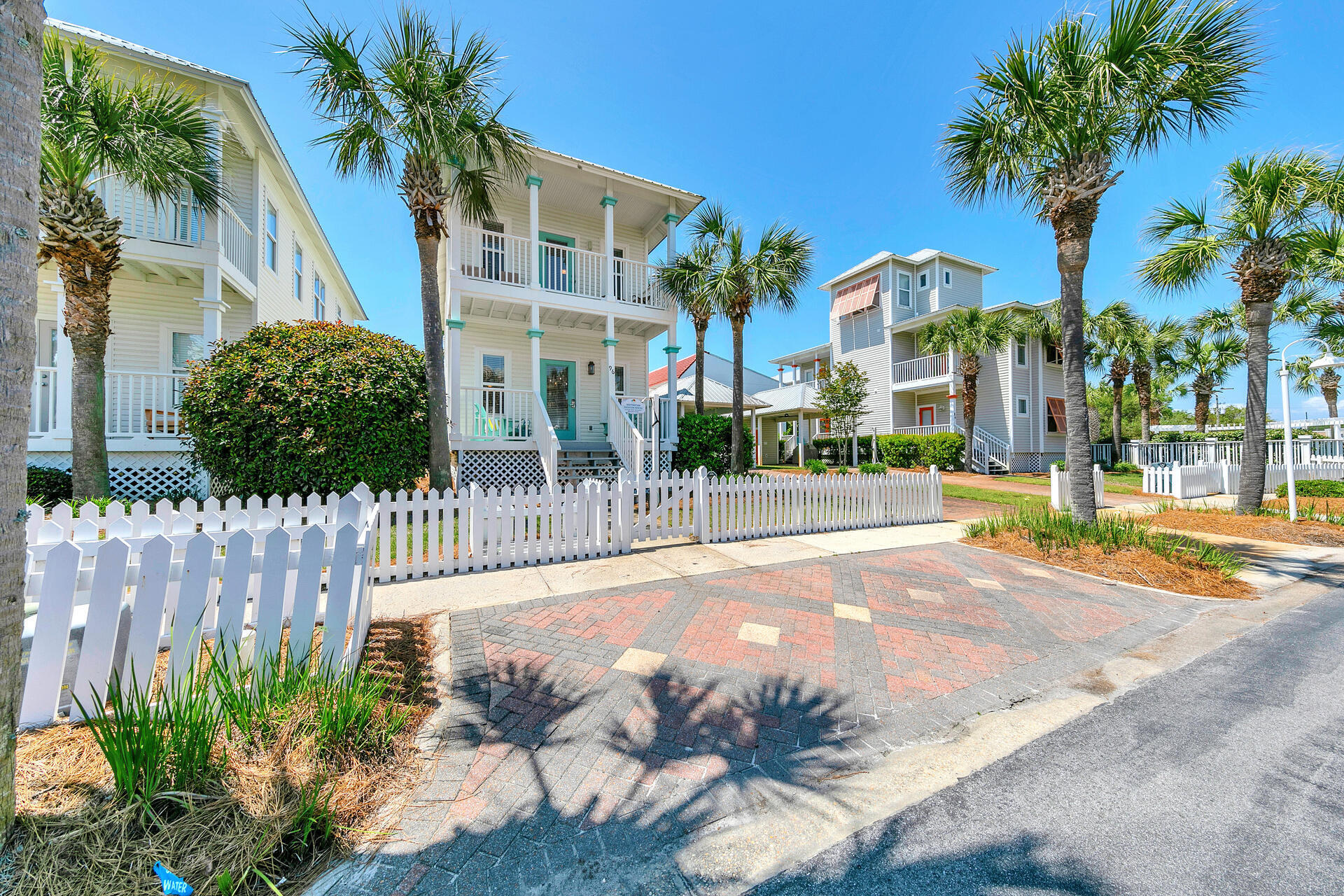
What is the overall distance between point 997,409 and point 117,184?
28863 mm

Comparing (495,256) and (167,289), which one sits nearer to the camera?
(167,289)

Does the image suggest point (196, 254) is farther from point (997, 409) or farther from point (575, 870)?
point (997, 409)

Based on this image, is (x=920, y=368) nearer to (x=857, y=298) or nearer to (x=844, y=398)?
(x=857, y=298)

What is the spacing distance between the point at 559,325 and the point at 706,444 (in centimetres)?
516

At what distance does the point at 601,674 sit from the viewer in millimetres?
3230

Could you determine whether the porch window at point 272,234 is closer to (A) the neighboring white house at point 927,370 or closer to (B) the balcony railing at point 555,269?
(B) the balcony railing at point 555,269

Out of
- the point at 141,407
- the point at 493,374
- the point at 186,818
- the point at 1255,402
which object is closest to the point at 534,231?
the point at 493,374

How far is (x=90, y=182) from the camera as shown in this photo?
7.50 meters

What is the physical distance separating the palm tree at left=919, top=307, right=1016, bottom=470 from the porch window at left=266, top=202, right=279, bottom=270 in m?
23.1

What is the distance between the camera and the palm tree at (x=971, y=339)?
20109mm

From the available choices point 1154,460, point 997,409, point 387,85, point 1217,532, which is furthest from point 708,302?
point 1154,460

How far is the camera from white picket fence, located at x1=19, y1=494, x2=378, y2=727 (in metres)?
2.37

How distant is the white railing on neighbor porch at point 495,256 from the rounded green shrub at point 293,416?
4.11m

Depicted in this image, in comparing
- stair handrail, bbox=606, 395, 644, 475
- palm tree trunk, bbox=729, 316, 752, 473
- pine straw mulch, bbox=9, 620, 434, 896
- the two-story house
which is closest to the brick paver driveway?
pine straw mulch, bbox=9, 620, 434, 896
